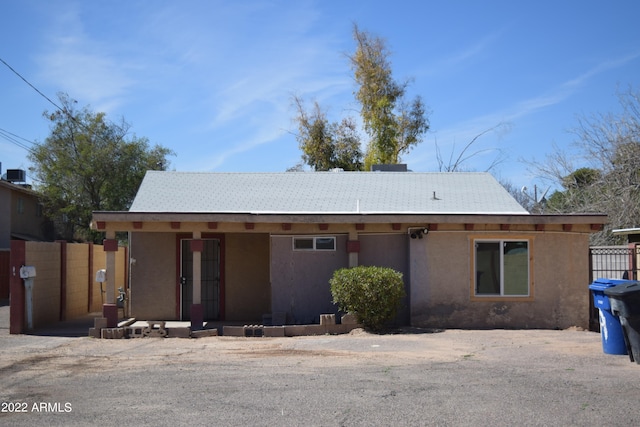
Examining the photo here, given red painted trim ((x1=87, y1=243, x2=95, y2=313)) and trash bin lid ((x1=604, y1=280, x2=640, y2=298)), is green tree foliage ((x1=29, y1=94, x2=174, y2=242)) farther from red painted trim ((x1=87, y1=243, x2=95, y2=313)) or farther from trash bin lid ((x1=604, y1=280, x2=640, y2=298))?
trash bin lid ((x1=604, y1=280, x2=640, y2=298))

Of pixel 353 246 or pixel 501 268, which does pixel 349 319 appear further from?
pixel 501 268

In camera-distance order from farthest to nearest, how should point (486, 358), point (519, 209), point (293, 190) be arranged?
point (293, 190) < point (519, 209) < point (486, 358)

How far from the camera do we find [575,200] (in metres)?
23.6

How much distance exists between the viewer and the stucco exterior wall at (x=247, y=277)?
17484 millimetres

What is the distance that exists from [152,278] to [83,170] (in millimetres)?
20185

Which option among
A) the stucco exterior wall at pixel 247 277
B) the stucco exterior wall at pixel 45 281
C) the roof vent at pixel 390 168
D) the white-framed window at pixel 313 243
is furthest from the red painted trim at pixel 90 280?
the roof vent at pixel 390 168

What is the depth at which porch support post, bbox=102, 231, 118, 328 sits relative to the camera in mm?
14773

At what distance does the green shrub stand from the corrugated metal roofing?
7.70 ft

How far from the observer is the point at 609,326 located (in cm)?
1107

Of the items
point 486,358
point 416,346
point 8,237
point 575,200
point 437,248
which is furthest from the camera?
point 8,237

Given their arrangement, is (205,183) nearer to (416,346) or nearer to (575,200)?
(416,346)

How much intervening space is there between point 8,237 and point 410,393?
2771 cm

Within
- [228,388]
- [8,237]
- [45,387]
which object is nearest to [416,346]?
[228,388]

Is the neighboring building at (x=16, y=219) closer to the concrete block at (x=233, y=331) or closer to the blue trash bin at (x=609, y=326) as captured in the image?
the concrete block at (x=233, y=331)
